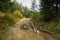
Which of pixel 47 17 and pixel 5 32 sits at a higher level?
pixel 5 32

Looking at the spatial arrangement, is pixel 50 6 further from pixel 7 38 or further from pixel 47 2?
pixel 7 38

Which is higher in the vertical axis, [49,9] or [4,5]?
[4,5]

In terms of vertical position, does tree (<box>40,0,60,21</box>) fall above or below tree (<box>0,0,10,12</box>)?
below

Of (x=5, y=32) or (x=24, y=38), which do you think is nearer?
(x=5, y=32)

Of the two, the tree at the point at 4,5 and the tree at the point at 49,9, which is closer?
the tree at the point at 4,5

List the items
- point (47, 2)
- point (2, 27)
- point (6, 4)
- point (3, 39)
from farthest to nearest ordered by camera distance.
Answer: point (47, 2) → point (6, 4) → point (2, 27) → point (3, 39)

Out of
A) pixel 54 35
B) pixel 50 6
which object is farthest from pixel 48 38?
pixel 50 6

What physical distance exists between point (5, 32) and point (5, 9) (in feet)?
34.9

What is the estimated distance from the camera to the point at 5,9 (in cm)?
1862

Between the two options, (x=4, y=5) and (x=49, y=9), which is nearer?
(x=4, y=5)

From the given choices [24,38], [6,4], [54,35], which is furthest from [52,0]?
[24,38]

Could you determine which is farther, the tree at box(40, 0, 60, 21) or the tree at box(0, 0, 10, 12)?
the tree at box(40, 0, 60, 21)

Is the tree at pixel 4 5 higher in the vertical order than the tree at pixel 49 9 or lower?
higher

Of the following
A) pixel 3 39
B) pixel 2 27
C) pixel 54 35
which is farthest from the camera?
pixel 54 35
